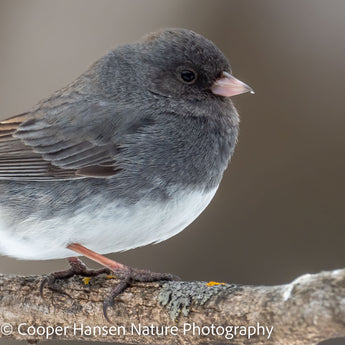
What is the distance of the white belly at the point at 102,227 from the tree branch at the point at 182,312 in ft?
0.62

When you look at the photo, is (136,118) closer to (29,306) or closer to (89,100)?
(89,100)

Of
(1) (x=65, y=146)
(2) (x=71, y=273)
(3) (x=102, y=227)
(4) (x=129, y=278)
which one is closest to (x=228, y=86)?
(1) (x=65, y=146)

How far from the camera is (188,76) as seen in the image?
10.6 ft

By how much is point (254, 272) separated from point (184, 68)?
1.48 metres

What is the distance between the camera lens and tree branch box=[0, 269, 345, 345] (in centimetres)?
208

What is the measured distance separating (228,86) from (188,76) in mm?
211

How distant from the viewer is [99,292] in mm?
2832

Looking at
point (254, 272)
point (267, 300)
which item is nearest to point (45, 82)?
point (254, 272)

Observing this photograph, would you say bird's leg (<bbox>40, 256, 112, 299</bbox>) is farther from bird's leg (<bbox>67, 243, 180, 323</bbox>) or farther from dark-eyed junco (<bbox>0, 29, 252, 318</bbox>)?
bird's leg (<bbox>67, 243, 180, 323</bbox>)

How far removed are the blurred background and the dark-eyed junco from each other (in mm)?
556

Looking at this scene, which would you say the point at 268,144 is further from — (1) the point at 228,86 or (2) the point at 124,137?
(2) the point at 124,137

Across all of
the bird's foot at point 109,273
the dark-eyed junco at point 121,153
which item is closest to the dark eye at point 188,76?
the dark-eyed junco at point 121,153

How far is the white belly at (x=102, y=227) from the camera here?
2.83m

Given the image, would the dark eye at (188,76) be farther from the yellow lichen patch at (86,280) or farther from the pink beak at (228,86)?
the yellow lichen patch at (86,280)
